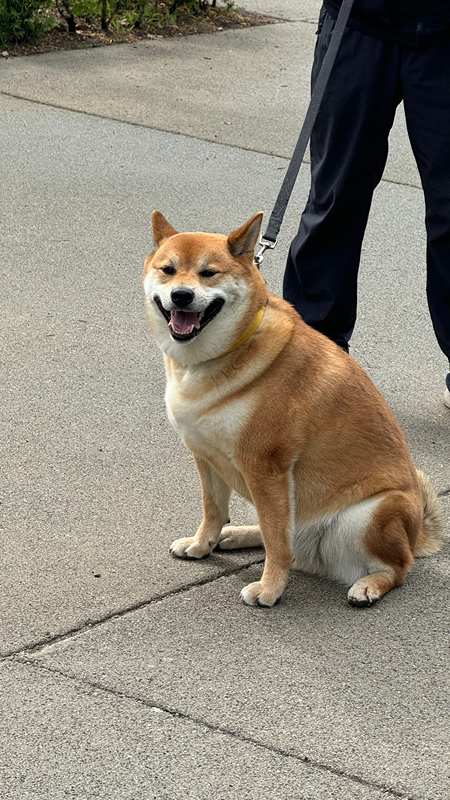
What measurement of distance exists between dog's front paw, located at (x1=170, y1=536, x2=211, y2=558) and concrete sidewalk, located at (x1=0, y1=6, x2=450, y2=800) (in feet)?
0.13

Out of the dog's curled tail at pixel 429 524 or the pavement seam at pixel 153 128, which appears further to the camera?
the pavement seam at pixel 153 128

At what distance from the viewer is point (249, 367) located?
3229mm

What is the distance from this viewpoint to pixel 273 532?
324cm

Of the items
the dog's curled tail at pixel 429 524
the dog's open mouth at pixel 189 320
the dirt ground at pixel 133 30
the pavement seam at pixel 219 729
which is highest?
the dog's open mouth at pixel 189 320

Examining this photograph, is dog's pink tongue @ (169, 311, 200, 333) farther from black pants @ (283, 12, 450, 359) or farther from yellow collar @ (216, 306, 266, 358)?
black pants @ (283, 12, 450, 359)

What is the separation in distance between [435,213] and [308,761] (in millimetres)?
2477

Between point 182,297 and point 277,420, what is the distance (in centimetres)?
48

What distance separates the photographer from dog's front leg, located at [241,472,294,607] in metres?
3.20

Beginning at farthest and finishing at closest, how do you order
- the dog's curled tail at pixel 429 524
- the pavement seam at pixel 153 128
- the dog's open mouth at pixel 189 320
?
the pavement seam at pixel 153 128 < the dog's curled tail at pixel 429 524 < the dog's open mouth at pixel 189 320

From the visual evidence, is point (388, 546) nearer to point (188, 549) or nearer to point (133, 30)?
point (188, 549)

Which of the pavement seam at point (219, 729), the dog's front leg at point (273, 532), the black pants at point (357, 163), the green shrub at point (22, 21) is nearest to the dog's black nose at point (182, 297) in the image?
the dog's front leg at point (273, 532)

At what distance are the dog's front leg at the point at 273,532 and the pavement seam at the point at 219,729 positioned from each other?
60 centimetres

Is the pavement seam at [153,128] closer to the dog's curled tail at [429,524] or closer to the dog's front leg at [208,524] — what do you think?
the dog's curled tail at [429,524]

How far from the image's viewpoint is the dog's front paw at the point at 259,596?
10.7 ft
